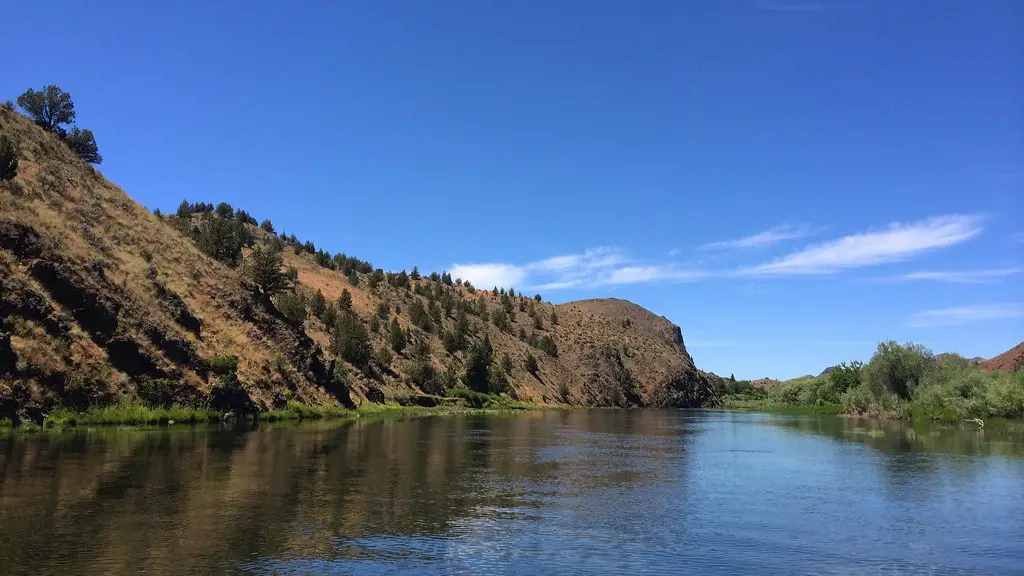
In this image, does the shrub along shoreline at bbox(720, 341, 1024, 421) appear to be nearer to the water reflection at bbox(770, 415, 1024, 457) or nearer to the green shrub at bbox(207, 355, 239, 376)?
the water reflection at bbox(770, 415, 1024, 457)

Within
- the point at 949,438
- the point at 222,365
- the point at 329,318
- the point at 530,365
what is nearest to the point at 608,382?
the point at 530,365

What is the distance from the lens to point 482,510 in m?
18.4

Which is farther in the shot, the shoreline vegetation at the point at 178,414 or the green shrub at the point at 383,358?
the green shrub at the point at 383,358

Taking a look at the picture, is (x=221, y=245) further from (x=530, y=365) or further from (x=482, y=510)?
(x=530, y=365)

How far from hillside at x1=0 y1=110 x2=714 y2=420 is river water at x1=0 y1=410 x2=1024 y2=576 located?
6.61 meters

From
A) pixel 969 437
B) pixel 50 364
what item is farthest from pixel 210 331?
pixel 969 437

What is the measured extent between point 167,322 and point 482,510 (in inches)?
1441

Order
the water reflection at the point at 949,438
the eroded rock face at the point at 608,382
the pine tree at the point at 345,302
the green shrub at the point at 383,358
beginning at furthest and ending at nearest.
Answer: the eroded rock face at the point at 608,382 < the pine tree at the point at 345,302 < the green shrub at the point at 383,358 < the water reflection at the point at 949,438

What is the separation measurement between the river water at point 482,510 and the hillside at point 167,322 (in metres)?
6.61

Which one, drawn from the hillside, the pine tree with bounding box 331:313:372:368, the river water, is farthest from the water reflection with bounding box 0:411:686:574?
the pine tree with bounding box 331:313:372:368

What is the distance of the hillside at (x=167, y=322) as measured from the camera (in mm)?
37344

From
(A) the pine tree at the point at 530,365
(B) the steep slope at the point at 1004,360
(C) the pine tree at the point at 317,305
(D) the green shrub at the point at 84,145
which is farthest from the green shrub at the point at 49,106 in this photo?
(B) the steep slope at the point at 1004,360

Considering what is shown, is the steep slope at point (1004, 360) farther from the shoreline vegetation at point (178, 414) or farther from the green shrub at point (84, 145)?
the green shrub at point (84, 145)

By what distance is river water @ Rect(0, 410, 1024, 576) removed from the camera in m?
13.3
